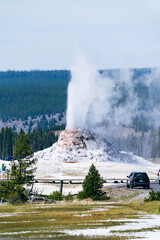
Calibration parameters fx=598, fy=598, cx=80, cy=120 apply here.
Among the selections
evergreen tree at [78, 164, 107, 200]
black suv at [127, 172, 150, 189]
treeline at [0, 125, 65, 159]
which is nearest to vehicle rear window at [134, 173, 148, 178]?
black suv at [127, 172, 150, 189]

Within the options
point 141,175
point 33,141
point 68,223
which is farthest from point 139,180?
point 33,141

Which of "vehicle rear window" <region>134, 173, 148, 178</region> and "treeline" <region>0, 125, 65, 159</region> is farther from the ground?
"treeline" <region>0, 125, 65, 159</region>

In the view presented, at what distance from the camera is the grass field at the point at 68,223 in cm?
1950

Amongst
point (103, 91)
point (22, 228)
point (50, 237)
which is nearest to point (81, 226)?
point (22, 228)

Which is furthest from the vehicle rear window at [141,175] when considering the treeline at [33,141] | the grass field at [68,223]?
the treeline at [33,141]

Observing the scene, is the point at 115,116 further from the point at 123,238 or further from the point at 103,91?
the point at 123,238

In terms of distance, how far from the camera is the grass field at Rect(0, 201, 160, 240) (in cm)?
1950

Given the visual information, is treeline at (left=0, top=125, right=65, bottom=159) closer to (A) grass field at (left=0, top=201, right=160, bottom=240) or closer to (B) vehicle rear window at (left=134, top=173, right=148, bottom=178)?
(B) vehicle rear window at (left=134, top=173, right=148, bottom=178)

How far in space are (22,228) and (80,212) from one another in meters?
7.46

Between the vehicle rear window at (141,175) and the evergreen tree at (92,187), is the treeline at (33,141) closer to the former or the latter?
the vehicle rear window at (141,175)

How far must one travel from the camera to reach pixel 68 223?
23609 millimetres

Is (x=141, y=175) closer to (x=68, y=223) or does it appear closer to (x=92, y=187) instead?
(x=92, y=187)

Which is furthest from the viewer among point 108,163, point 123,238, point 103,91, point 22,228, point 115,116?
point 115,116

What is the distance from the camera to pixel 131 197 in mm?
39812
